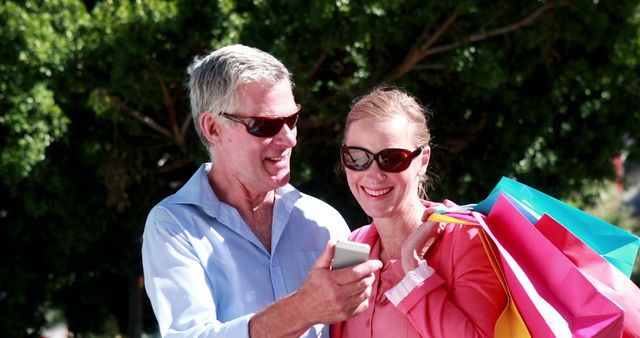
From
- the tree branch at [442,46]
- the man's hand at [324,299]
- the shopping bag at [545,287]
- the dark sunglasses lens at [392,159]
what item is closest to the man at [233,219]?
→ the man's hand at [324,299]

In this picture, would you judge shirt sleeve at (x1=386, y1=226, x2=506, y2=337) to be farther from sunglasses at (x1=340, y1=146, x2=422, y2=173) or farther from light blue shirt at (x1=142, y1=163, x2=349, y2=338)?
light blue shirt at (x1=142, y1=163, x2=349, y2=338)

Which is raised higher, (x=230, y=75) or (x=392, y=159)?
(x=230, y=75)

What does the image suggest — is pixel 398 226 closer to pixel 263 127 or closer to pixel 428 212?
pixel 428 212

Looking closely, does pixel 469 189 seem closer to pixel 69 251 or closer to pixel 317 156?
pixel 317 156

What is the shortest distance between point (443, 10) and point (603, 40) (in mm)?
1672

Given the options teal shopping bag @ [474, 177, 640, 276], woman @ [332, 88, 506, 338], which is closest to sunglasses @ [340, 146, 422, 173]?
woman @ [332, 88, 506, 338]

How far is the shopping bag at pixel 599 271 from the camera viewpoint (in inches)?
99.3

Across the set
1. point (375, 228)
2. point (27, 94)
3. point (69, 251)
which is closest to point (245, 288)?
point (375, 228)

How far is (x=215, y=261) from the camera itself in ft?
9.48

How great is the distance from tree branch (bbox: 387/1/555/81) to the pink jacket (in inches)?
218

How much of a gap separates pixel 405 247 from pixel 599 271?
57cm

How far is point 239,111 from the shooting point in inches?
117

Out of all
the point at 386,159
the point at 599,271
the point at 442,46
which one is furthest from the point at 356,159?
the point at 442,46

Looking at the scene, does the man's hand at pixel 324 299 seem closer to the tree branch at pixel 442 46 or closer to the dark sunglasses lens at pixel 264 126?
the dark sunglasses lens at pixel 264 126
